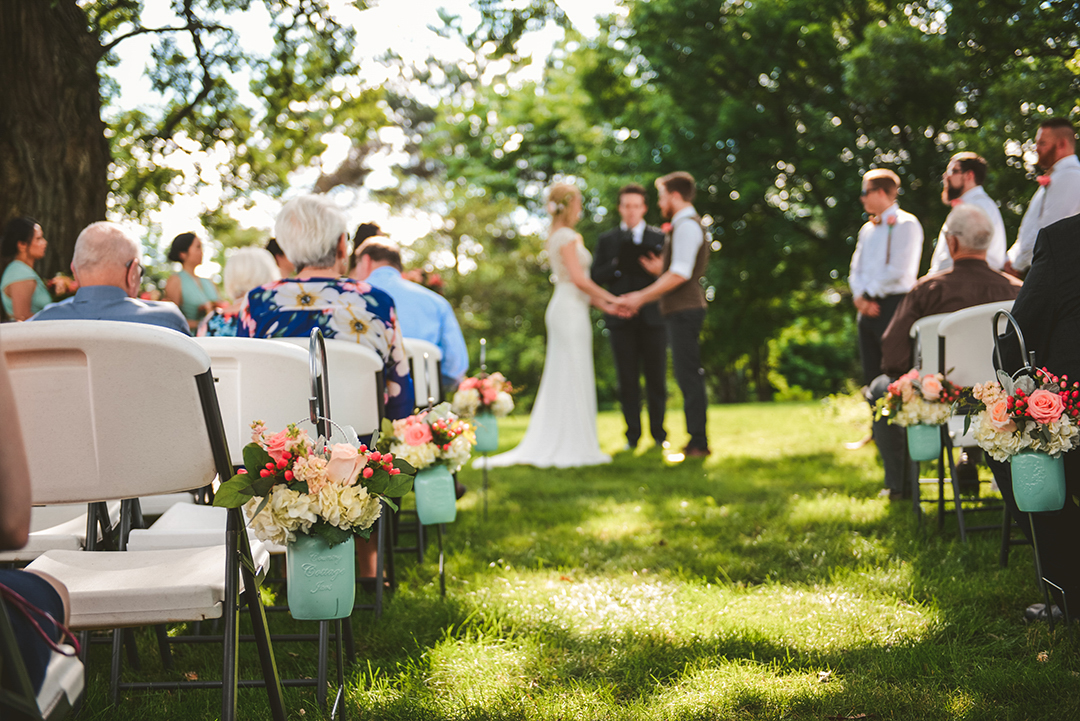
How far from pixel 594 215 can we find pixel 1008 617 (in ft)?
46.5

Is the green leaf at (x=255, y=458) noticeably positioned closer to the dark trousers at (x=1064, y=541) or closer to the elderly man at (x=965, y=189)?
the dark trousers at (x=1064, y=541)

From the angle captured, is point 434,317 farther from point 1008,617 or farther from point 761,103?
point 761,103

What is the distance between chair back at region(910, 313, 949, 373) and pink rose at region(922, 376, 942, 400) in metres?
0.40

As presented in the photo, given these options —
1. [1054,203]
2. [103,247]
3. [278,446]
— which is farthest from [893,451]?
[103,247]

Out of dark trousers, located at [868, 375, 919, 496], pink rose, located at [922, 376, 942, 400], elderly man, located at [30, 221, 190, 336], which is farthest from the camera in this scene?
dark trousers, located at [868, 375, 919, 496]

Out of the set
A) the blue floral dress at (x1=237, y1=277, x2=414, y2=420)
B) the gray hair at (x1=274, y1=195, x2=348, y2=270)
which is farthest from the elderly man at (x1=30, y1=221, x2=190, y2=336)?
the gray hair at (x1=274, y1=195, x2=348, y2=270)

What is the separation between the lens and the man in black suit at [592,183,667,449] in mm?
8125

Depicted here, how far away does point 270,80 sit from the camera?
963cm

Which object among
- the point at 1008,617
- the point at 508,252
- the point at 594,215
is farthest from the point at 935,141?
the point at 508,252

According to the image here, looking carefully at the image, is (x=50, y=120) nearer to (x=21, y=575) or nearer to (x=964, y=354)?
(x=21, y=575)

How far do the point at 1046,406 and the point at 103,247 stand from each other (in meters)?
3.52

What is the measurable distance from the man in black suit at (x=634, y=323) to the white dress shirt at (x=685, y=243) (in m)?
0.64

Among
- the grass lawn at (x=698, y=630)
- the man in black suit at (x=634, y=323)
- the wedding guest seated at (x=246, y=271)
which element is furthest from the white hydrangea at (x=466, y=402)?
the man in black suit at (x=634, y=323)

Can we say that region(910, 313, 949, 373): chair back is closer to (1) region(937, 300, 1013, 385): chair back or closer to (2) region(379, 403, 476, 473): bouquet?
(1) region(937, 300, 1013, 385): chair back
